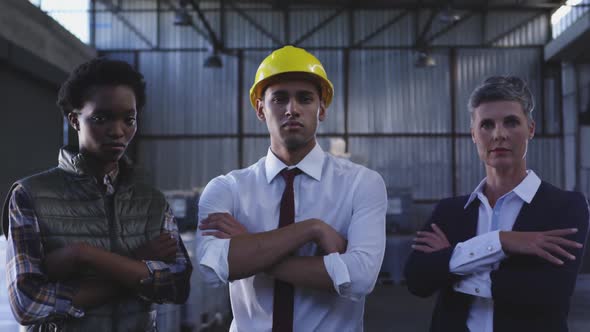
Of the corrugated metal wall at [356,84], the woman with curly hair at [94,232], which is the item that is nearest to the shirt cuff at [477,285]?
the woman with curly hair at [94,232]

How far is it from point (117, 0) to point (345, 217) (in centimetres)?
1451

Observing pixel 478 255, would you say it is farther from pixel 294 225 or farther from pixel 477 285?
pixel 294 225

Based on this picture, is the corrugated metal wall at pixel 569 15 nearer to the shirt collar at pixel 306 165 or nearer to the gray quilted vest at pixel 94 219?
the shirt collar at pixel 306 165

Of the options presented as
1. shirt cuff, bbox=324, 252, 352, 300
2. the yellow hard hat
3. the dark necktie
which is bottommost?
the dark necktie

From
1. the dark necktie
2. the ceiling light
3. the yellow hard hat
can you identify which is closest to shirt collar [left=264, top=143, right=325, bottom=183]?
the dark necktie

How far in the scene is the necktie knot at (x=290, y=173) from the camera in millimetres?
1876

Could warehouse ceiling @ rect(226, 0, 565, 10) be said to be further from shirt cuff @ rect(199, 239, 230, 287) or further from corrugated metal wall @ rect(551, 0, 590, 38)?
shirt cuff @ rect(199, 239, 230, 287)

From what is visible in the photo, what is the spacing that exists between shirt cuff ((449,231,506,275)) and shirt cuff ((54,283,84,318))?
4.23 ft

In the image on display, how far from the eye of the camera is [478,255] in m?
1.75

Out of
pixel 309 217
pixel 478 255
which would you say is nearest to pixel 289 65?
pixel 309 217

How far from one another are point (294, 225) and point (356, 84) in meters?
12.9

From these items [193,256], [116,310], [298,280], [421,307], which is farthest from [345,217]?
[421,307]

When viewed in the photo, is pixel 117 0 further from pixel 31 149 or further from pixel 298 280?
pixel 298 280

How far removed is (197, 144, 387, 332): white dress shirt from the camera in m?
1.67
